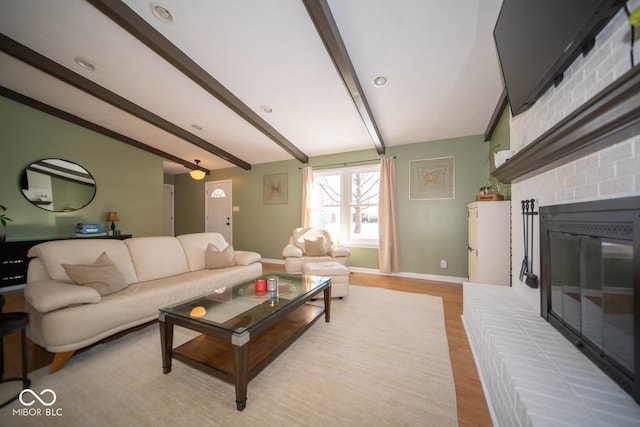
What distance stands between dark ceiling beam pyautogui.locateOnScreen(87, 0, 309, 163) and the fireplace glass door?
142 inches

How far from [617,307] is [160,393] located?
2.32 metres

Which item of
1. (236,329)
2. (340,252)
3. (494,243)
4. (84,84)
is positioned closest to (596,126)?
(236,329)

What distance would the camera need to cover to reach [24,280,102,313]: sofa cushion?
1.41 metres

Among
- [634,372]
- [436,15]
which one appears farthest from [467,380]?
[436,15]

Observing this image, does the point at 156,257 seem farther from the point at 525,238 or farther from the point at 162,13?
the point at 525,238

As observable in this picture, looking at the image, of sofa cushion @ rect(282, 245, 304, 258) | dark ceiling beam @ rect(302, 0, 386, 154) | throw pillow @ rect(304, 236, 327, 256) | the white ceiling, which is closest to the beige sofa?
sofa cushion @ rect(282, 245, 304, 258)

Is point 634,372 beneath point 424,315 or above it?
above

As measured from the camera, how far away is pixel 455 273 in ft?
12.2

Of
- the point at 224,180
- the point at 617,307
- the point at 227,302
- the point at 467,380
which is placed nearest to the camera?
the point at 617,307

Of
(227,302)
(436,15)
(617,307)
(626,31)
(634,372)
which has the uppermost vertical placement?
(436,15)

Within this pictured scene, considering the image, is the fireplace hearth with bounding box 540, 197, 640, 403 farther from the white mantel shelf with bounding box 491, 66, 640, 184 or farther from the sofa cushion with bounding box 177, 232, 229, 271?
the sofa cushion with bounding box 177, 232, 229, 271

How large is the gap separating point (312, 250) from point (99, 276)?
251 cm

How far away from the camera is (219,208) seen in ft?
20.2

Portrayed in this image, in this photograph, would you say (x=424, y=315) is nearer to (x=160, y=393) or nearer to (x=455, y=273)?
(x=455, y=273)
